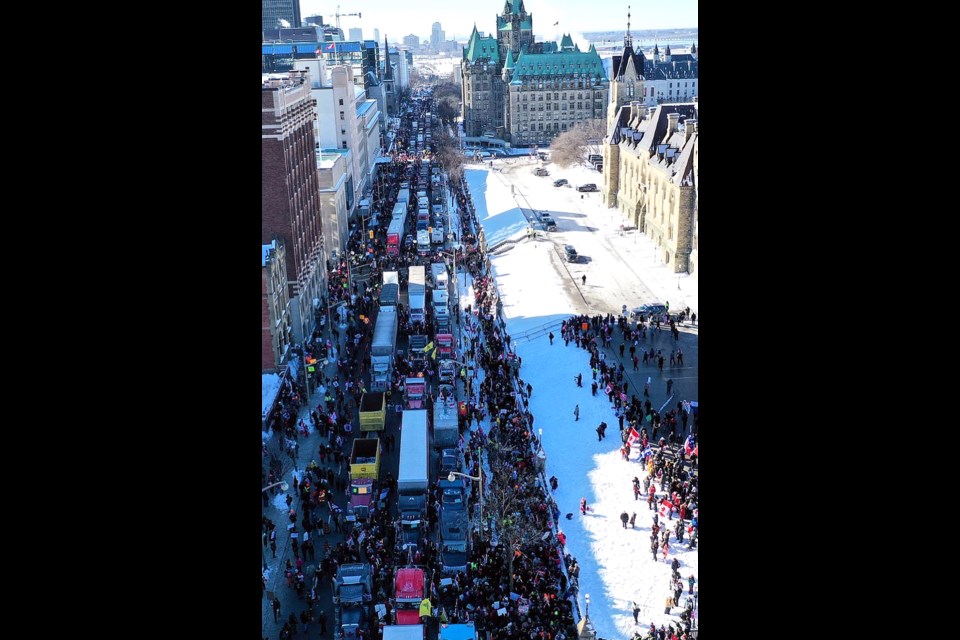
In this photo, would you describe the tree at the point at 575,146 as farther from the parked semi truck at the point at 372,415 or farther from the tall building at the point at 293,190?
the parked semi truck at the point at 372,415

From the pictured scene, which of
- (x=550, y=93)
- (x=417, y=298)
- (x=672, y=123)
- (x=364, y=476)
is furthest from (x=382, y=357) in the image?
(x=550, y=93)

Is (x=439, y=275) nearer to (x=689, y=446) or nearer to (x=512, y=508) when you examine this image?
(x=689, y=446)
